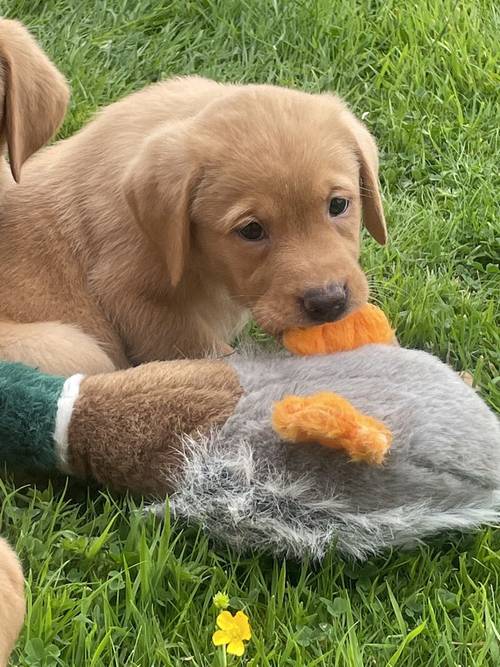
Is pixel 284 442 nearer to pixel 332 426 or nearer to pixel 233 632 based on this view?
pixel 332 426

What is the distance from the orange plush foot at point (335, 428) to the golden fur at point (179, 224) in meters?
0.50

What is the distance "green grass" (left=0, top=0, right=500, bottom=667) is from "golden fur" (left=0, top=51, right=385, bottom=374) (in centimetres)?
58

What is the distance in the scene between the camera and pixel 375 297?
3.75 meters

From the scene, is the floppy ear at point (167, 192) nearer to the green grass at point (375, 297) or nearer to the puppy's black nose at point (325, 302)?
the puppy's black nose at point (325, 302)

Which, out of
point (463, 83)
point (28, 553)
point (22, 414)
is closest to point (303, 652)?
point (28, 553)

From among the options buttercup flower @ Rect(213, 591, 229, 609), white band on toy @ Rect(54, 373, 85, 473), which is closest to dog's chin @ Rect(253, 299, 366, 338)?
white band on toy @ Rect(54, 373, 85, 473)

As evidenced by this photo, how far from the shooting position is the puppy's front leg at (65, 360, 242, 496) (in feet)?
8.71

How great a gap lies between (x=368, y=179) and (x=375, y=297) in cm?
63

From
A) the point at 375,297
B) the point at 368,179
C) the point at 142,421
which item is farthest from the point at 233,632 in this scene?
the point at 375,297

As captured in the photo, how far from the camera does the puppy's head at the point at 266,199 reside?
2.92m

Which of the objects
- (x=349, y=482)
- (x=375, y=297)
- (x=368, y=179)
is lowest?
(x=375, y=297)

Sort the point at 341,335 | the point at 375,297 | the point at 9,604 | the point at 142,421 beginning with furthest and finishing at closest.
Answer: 1. the point at 375,297
2. the point at 341,335
3. the point at 142,421
4. the point at 9,604

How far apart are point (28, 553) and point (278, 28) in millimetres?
3283

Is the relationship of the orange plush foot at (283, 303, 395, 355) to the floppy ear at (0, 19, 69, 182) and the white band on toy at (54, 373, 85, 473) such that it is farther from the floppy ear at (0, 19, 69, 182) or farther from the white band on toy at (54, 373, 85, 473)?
the floppy ear at (0, 19, 69, 182)
